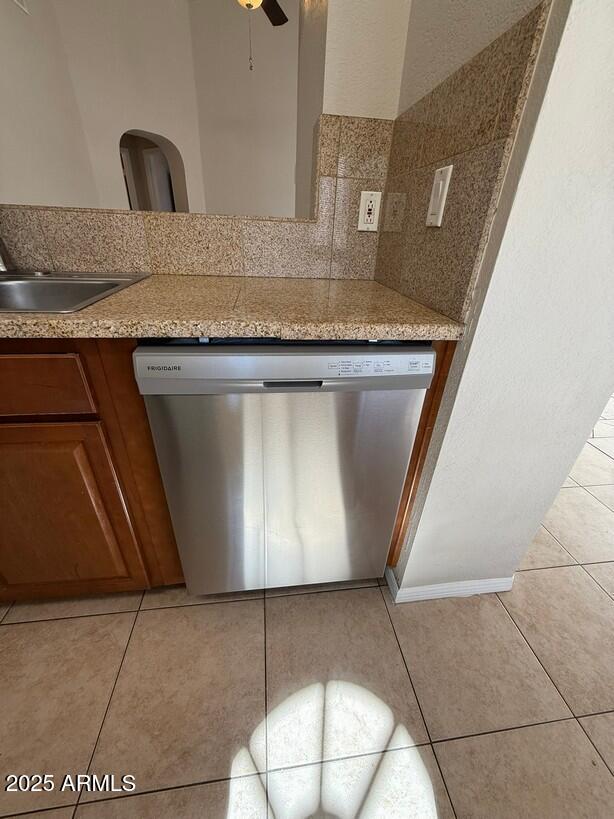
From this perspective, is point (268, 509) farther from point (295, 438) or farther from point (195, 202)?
point (195, 202)

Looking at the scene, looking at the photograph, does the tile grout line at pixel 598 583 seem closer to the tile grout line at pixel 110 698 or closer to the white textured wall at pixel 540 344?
the white textured wall at pixel 540 344

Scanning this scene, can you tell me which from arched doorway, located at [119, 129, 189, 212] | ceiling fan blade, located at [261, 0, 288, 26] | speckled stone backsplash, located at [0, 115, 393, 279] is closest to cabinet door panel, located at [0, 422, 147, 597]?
speckled stone backsplash, located at [0, 115, 393, 279]

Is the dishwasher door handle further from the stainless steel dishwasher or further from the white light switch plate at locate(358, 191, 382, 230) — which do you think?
the white light switch plate at locate(358, 191, 382, 230)

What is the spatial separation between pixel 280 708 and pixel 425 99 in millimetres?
1647

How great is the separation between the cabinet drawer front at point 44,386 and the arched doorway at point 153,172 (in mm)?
3097

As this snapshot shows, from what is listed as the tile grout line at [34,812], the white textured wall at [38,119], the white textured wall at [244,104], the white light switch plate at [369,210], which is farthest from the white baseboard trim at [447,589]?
the white textured wall at [244,104]

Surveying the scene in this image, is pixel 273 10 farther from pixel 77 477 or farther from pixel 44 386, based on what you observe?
pixel 77 477

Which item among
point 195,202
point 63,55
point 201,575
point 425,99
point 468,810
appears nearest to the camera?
point 468,810

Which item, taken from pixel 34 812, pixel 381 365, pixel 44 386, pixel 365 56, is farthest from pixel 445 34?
pixel 34 812

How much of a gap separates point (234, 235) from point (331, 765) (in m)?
1.53

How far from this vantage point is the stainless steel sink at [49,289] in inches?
40.3

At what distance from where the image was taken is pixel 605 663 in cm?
101

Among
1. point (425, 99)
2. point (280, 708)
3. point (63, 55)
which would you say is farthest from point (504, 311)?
point (63, 55)

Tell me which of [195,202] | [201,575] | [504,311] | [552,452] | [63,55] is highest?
[63,55]
